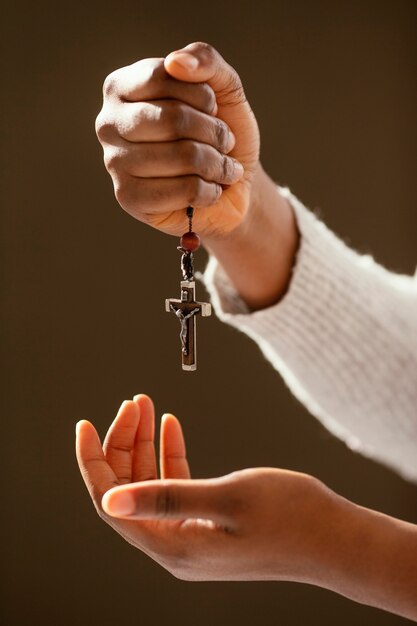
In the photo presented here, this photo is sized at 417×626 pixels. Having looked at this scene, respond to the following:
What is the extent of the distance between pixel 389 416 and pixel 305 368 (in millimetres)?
139

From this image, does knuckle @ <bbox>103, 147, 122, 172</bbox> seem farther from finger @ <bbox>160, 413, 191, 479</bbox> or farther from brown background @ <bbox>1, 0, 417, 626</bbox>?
brown background @ <bbox>1, 0, 417, 626</bbox>

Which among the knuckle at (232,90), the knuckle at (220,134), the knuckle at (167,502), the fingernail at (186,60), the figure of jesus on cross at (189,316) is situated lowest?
the knuckle at (167,502)

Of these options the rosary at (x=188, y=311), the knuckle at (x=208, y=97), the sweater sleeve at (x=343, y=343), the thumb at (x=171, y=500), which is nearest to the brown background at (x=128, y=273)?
the sweater sleeve at (x=343, y=343)

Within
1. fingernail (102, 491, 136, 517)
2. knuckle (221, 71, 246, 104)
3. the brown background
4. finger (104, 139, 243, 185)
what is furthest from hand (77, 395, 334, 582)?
the brown background

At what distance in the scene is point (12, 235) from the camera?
197 centimetres

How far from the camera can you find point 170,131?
2.38 ft

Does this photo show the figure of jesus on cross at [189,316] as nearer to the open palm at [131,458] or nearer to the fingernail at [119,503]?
the open palm at [131,458]

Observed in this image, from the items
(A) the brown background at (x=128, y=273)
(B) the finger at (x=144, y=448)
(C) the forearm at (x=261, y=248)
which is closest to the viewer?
(B) the finger at (x=144, y=448)

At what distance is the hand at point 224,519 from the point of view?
0.61 metres

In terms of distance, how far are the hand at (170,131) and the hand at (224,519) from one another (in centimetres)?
24

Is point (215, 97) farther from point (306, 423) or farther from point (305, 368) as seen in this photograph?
point (306, 423)

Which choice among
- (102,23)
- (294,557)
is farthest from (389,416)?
(102,23)

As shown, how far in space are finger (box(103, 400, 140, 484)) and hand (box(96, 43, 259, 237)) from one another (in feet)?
0.67

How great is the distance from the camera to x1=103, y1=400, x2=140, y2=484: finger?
778 mm
